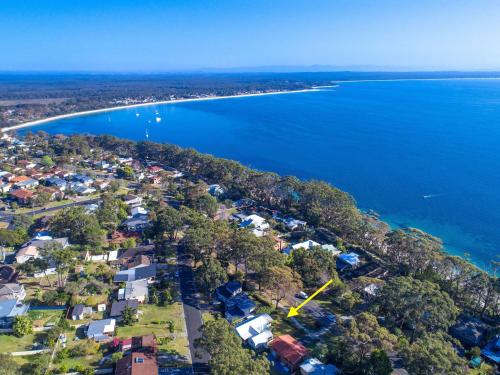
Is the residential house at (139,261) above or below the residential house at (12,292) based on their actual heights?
below

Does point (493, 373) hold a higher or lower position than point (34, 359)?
lower

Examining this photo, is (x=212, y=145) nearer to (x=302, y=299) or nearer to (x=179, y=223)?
(x=179, y=223)

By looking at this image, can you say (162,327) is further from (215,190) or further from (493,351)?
(215,190)

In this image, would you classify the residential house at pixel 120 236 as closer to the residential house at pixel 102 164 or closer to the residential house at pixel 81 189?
the residential house at pixel 81 189

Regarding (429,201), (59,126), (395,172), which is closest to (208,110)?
(59,126)

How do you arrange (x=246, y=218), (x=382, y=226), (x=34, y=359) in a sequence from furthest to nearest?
1. (x=246, y=218)
2. (x=382, y=226)
3. (x=34, y=359)

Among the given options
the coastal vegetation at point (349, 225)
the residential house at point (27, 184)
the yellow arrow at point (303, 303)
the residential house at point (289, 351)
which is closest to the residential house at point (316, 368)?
the residential house at point (289, 351)

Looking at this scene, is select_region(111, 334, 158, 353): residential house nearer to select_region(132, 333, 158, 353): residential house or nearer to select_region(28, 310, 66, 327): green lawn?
select_region(132, 333, 158, 353): residential house
